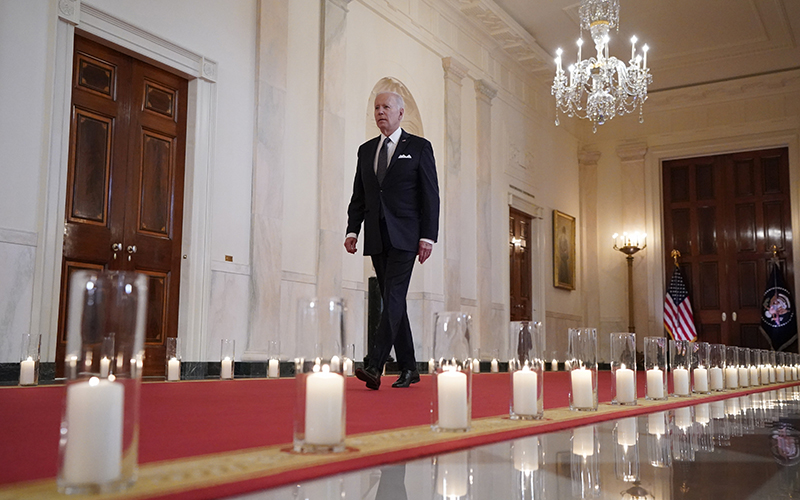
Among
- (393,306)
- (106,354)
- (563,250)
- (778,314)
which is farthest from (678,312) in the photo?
(106,354)

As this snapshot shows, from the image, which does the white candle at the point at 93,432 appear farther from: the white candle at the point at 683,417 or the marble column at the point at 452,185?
the marble column at the point at 452,185

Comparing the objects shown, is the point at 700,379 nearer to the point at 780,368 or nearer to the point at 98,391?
the point at 780,368

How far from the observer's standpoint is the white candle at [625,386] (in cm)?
313

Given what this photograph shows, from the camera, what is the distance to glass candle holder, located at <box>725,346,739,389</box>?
4812mm

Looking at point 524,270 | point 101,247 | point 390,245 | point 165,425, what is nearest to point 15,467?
point 165,425

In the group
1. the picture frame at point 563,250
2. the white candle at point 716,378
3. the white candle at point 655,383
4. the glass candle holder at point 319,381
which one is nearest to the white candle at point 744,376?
the white candle at point 716,378

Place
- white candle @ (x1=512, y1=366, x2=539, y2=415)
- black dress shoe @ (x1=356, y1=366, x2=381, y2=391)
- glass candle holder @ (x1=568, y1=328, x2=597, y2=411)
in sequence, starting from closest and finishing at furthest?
white candle @ (x1=512, y1=366, x2=539, y2=415)
glass candle holder @ (x1=568, y1=328, x2=597, y2=411)
black dress shoe @ (x1=356, y1=366, x2=381, y2=391)

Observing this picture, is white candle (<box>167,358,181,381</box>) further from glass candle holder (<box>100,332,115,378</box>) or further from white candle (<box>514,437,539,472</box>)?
glass candle holder (<box>100,332,115,378</box>)

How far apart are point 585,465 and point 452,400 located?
0.52 metres

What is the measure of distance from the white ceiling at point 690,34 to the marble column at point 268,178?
14.3 feet

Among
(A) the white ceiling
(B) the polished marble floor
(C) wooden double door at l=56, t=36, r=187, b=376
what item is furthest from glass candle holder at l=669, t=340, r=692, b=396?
(A) the white ceiling

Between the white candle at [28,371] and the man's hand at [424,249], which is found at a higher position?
the man's hand at [424,249]

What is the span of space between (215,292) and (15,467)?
16.9 ft

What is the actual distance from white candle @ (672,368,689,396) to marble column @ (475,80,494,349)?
677 centimetres
